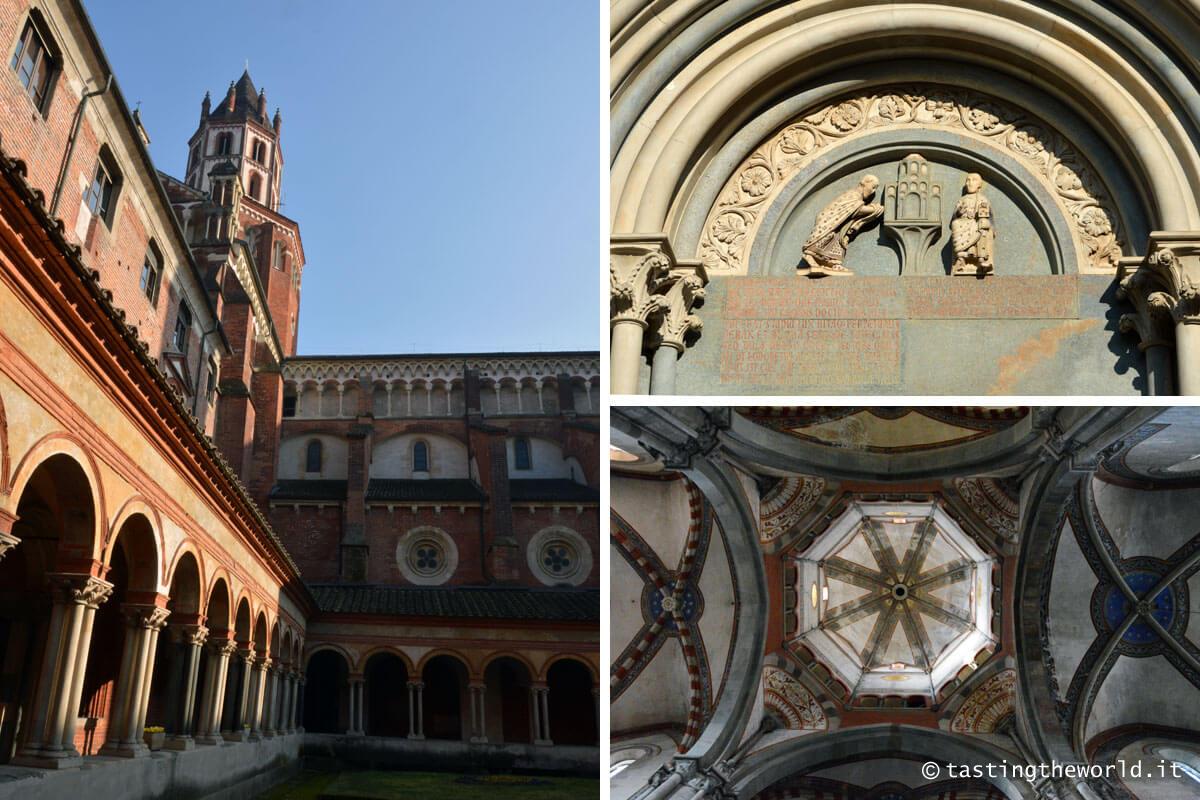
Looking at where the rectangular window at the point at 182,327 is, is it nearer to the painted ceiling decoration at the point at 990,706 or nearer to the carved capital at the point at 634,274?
the carved capital at the point at 634,274

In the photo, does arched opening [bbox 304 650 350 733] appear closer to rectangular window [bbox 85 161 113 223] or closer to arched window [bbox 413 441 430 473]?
arched window [bbox 413 441 430 473]

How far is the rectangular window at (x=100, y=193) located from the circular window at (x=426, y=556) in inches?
631

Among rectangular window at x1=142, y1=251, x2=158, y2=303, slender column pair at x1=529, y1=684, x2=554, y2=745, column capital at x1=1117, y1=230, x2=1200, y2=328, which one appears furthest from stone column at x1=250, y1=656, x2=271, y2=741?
column capital at x1=1117, y1=230, x2=1200, y2=328

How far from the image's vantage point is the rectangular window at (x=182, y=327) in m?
24.9

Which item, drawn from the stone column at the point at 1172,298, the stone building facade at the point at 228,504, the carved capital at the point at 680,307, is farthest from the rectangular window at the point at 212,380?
the stone column at the point at 1172,298

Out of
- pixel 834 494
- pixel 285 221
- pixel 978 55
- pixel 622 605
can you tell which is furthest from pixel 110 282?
pixel 285 221

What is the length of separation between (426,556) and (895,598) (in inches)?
855

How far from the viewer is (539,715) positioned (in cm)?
2758

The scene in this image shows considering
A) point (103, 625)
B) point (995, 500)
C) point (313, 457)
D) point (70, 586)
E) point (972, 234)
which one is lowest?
point (70, 586)

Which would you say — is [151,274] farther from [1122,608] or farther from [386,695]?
[1122,608]

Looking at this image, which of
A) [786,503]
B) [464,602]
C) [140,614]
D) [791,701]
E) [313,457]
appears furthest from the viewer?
[313,457]

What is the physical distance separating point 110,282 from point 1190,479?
16.9 m

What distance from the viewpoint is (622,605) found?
39.8ft

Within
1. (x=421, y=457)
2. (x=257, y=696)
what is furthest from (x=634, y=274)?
(x=421, y=457)
